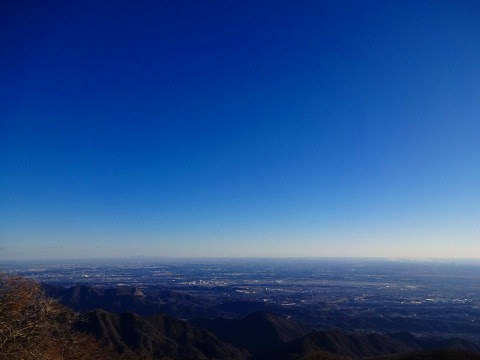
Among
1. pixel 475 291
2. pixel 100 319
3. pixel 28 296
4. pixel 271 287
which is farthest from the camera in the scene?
pixel 271 287

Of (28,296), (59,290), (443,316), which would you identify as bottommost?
(443,316)

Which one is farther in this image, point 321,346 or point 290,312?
point 290,312

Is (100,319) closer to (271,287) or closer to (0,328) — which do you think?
(0,328)

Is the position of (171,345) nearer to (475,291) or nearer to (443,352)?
(443,352)

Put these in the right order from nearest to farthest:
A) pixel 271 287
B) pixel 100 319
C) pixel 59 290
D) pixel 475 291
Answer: pixel 100 319 → pixel 59 290 → pixel 475 291 → pixel 271 287

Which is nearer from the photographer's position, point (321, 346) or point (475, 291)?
point (321, 346)

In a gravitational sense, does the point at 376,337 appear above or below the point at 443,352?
below

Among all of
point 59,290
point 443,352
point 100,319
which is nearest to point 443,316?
point 100,319

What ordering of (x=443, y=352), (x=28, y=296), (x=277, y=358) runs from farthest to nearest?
(x=277, y=358)
(x=443, y=352)
(x=28, y=296)

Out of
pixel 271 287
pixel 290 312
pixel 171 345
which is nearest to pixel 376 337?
pixel 171 345
